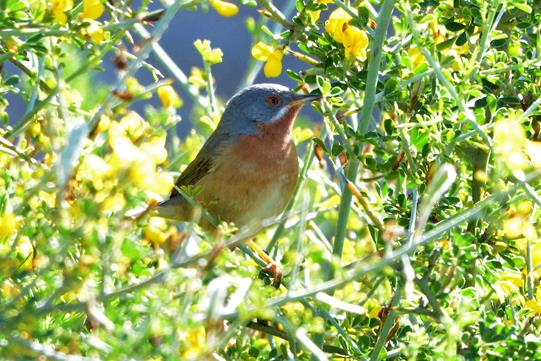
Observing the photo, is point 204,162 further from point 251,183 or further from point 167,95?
point 167,95

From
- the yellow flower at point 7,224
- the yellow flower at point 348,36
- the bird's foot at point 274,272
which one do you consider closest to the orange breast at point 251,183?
the bird's foot at point 274,272

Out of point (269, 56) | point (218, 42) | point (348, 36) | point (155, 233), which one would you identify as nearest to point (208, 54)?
point (269, 56)

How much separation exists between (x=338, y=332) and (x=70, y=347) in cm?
82

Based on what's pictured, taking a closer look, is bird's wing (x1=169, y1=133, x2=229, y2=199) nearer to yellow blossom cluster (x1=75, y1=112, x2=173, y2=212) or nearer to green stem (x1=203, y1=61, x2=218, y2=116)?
green stem (x1=203, y1=61, x2=218, y2=116)

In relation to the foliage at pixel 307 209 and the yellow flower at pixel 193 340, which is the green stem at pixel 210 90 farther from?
the yellow flower at pixel 193 340

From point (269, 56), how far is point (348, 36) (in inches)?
11.7

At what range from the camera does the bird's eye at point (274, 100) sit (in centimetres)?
362

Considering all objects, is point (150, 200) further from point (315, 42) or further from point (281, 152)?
point (281, 152)

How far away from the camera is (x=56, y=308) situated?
4.64ft

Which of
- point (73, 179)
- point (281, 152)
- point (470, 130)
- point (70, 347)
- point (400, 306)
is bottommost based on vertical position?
point (281, 152)

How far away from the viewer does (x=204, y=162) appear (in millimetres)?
3494

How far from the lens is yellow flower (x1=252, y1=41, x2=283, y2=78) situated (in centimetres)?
248

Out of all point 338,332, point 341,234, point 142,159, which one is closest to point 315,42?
point 341,234

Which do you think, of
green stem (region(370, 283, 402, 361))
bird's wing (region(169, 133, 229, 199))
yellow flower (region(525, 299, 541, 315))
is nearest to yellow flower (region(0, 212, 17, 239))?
green stem (region(370, 283, 402, 361))
